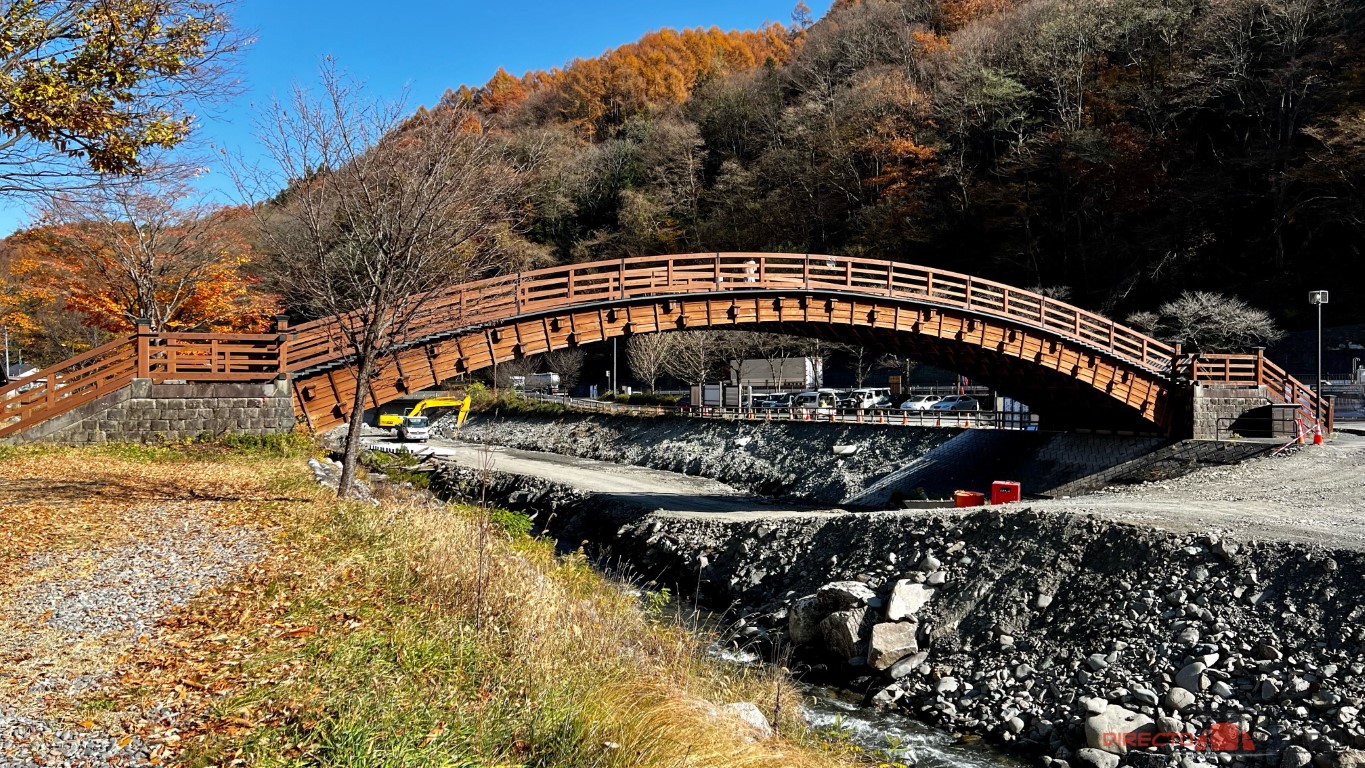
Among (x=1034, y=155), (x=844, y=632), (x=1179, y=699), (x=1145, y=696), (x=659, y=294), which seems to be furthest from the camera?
(x=1034, y=155)

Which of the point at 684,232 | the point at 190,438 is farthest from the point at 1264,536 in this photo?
the point at 684,232

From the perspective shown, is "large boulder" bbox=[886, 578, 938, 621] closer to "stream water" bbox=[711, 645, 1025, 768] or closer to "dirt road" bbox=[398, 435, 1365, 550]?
"stream water" bbox=[711, 645, 1025, 768]

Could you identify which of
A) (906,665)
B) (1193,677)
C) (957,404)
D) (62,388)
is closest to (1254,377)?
(957,404)

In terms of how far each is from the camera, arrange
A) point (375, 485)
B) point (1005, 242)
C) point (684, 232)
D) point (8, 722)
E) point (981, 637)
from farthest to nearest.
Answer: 1. point (684, 232)
2. point (1005, 242)
3. point (375, 485)
4. point (981, 637)
5. point (8, 722)

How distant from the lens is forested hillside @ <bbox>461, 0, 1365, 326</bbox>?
4162 centimetres

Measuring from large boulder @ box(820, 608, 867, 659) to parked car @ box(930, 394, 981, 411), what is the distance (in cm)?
2949

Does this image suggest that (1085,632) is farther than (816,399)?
No

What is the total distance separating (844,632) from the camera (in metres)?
12.6

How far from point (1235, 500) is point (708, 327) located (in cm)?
1165

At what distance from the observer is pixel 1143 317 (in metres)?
40.1

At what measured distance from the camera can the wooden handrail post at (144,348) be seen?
16.4 m

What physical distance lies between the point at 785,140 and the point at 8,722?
74.5m

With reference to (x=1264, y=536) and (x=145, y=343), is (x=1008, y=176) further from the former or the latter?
(x=145, y=343)

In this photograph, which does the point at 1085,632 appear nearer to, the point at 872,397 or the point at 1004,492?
the point at 1004,492
